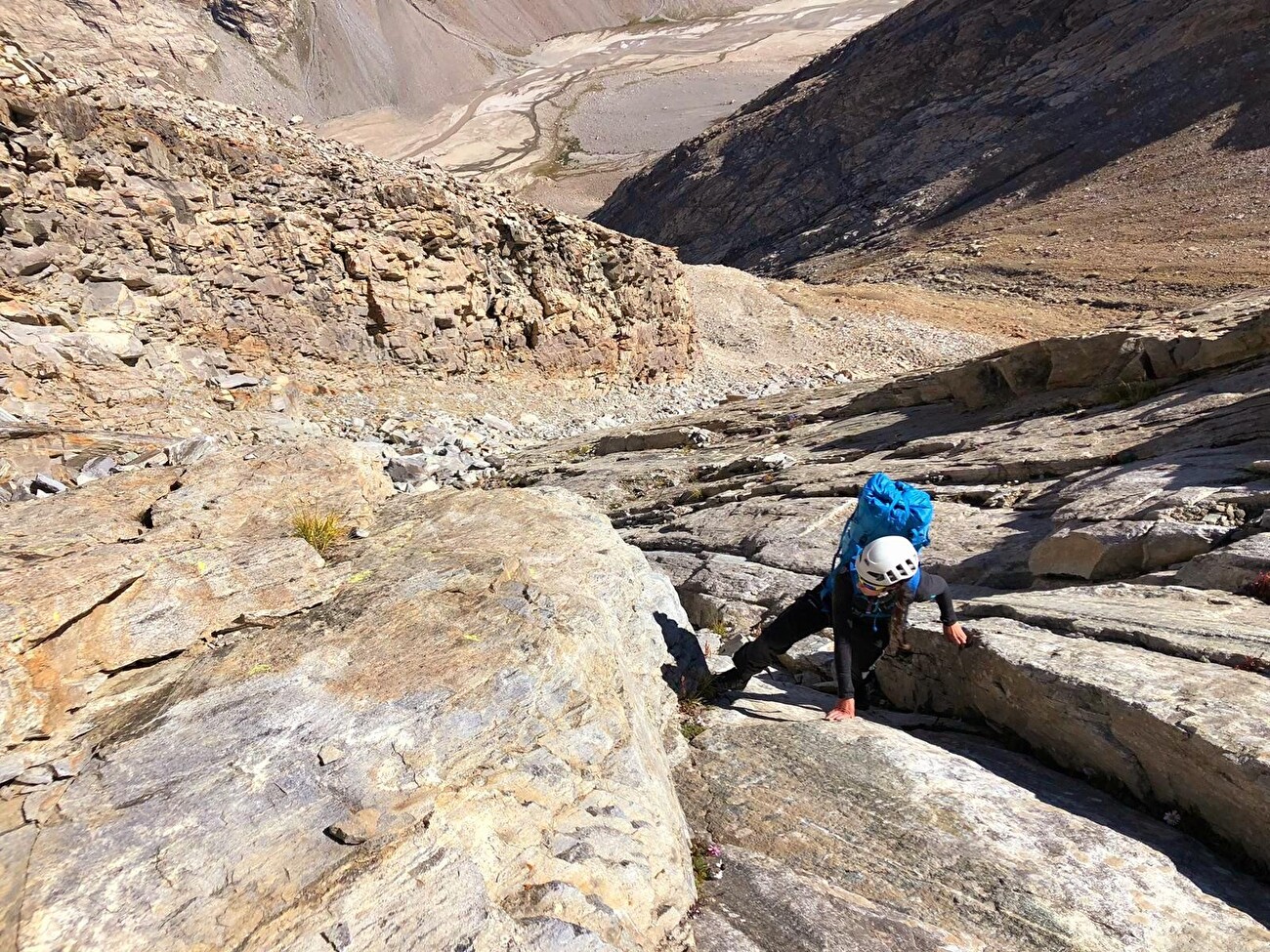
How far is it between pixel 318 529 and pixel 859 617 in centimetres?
386

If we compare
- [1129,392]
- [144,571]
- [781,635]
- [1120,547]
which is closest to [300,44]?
[1129,392]

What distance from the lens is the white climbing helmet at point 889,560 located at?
14.8 ft

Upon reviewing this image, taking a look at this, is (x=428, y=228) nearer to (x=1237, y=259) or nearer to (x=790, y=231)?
(x=1237, y=259)

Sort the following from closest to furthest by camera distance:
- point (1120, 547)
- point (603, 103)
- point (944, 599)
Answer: point (944, 599) < point (1120, 547) < point (603, 103)

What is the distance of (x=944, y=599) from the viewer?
474 centimetres

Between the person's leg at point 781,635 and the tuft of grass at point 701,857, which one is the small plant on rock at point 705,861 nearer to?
the tuft of grass at point 701,857

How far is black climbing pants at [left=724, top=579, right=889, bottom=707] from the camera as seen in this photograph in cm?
487

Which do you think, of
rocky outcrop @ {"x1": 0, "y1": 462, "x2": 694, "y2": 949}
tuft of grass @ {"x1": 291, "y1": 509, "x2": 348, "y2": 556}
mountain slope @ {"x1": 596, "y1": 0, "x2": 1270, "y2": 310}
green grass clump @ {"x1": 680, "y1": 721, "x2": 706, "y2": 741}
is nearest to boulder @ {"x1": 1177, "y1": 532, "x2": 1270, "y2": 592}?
green grass clump @ {"x1": 680, "y1": 721, "x2": 706, "y2": 741}

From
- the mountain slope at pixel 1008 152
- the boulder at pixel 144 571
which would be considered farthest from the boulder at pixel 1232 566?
the mountain slope at pixel 1008 152

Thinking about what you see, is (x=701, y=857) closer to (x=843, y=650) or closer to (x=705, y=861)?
(x=705, y=861)

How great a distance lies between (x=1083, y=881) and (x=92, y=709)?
179 inches

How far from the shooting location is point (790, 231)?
178ft

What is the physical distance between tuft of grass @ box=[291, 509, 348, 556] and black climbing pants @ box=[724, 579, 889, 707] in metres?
3.07

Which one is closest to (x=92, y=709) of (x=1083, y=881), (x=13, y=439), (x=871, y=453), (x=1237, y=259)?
(x=1083, y=881)
